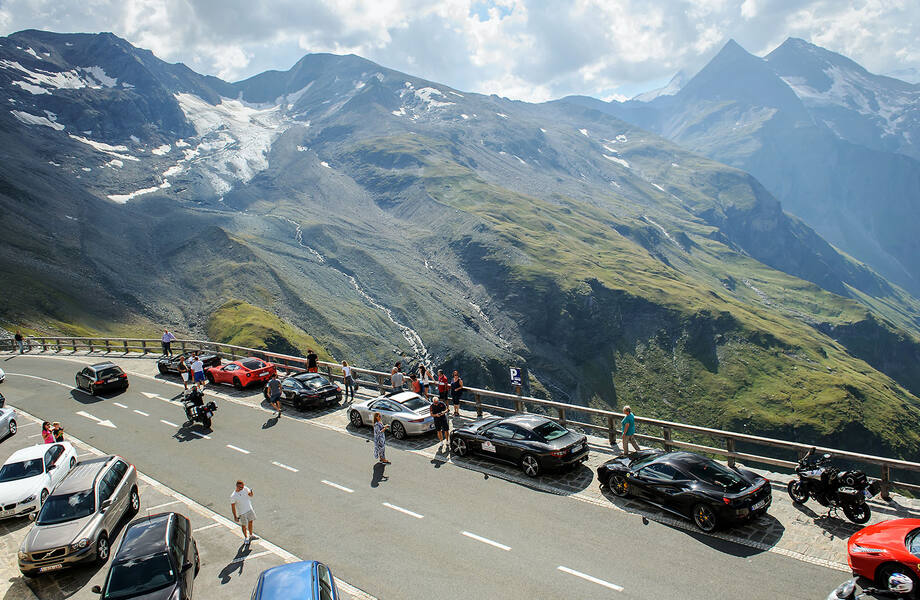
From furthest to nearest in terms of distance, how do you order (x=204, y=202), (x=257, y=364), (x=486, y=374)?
(x=204, y=202) < (x=486, y=374) < (x=257, y=364)

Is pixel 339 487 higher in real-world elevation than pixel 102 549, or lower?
higher

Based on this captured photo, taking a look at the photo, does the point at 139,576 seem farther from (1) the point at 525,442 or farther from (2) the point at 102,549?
(1) the point at 525,442

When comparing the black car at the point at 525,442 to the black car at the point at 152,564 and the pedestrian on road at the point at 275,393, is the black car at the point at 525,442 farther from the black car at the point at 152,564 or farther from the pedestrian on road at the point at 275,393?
the pedestrian on road at the point at 275,393

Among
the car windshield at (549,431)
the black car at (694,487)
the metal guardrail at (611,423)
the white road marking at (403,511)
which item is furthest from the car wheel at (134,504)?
the black car at (694,487)

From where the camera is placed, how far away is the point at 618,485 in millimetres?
15016

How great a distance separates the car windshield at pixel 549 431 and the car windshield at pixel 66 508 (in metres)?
13.2

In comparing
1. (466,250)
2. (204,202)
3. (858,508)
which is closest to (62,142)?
(204,202)

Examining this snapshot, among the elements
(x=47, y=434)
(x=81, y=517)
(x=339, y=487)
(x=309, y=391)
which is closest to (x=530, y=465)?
(x=339, y=487)

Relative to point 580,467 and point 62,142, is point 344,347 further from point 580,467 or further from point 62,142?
point 62,142

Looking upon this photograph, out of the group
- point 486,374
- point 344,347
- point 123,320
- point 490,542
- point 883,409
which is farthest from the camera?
point 883,409

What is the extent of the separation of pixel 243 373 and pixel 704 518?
25540 millimetres

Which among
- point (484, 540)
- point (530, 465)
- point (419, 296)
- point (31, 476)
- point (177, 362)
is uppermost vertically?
point (530, 465)

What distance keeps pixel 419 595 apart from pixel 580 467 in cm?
787

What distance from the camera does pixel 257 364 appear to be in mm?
31000
